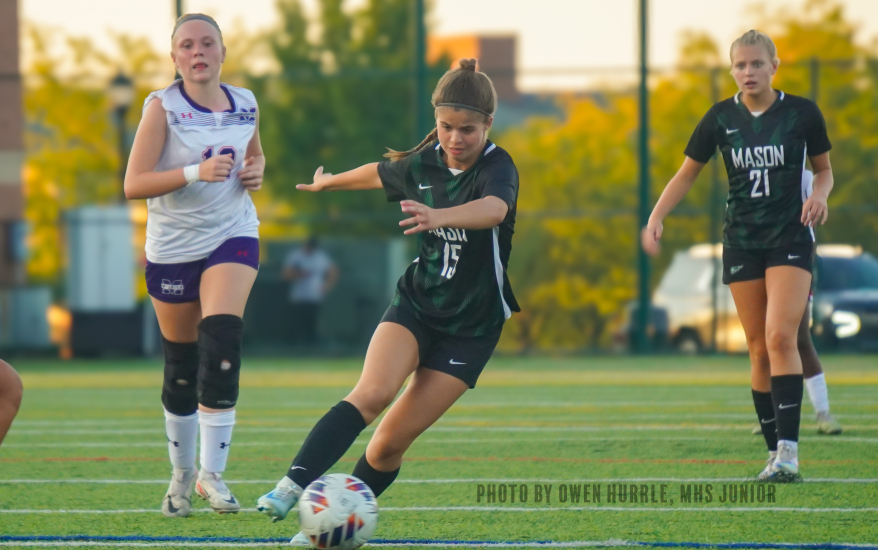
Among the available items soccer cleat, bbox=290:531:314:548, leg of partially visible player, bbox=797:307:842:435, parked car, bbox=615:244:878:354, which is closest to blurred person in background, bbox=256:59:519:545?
soccer cleat, bbox=290:531:314:548

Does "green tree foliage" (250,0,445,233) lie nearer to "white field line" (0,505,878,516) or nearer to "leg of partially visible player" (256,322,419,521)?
"white field line" (0,505,878,516)

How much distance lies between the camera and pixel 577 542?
14.1 ft

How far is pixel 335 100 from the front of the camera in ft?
103

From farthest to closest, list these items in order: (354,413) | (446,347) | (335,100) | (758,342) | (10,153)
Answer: (335,100)
(10,153)
(758,342)
(446,347)
(354,413)

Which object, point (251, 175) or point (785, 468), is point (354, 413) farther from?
point (785, 468)

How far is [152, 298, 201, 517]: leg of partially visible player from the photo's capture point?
5023 millimetres

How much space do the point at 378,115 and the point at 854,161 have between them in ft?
51.1

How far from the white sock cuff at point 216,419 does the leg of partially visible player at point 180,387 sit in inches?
5.3

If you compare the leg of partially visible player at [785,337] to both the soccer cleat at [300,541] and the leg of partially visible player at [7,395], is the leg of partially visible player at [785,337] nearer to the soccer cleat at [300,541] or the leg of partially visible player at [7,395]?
the soccer cleat at [300,541]

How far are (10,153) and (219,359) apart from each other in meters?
18.2

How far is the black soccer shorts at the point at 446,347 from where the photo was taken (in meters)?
4.47

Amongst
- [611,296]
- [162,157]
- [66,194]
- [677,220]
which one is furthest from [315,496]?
[66,194]

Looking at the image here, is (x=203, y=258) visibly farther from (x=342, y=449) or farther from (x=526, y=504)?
(x=526, y=504)

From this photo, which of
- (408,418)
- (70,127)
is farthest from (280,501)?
(70,127)
